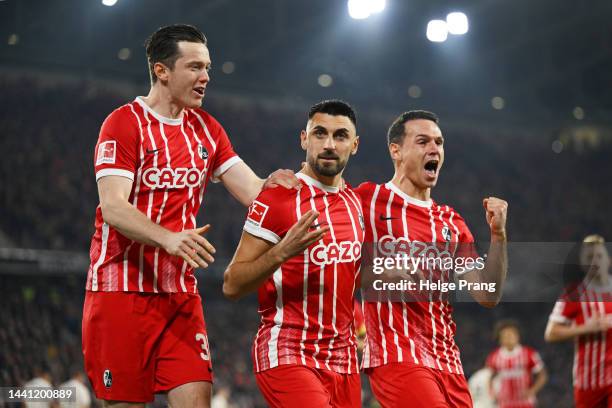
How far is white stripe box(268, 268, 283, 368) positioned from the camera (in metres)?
4.12

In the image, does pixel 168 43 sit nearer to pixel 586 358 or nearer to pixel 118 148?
pixel 118 148

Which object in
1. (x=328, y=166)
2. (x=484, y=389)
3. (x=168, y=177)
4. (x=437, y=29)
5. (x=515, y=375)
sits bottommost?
(x=484, y=389)

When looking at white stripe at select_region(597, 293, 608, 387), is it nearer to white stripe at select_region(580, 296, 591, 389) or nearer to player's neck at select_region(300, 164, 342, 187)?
white stripe at select_region(580, 296, 591, 389)

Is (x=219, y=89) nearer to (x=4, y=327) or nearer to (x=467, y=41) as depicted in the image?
(x=467, y=41)

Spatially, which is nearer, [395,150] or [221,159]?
[221,159]

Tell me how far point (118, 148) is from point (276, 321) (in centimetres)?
119

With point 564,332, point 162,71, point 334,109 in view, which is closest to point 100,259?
point 162,71

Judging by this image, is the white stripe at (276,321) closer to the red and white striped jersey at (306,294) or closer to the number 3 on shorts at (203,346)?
the red and white striped jersey at (306,294)

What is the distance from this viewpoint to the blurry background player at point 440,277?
443 cm

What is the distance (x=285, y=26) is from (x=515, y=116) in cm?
1037

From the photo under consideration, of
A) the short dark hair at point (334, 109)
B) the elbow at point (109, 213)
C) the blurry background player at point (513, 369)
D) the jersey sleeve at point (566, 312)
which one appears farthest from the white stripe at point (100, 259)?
the blurry background player at point (513, 369)

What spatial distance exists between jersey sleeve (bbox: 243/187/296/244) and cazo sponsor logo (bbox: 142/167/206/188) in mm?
364

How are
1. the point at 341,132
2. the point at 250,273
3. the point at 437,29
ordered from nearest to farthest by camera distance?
the point at 250,273
the point at 341,132
the point at 437,29

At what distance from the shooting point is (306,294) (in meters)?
4.18
